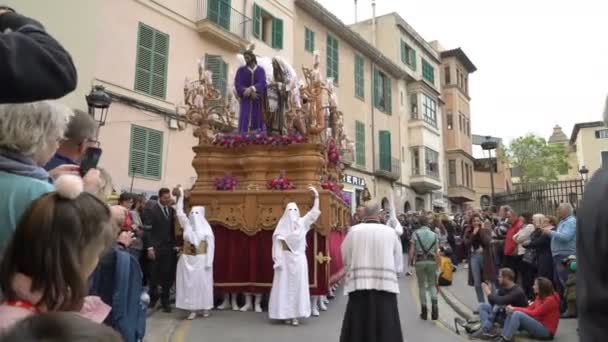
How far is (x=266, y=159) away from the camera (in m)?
9.89

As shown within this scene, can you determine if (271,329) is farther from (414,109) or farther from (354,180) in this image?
(414,109)

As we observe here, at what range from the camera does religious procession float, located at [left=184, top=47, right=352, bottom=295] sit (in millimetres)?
9344

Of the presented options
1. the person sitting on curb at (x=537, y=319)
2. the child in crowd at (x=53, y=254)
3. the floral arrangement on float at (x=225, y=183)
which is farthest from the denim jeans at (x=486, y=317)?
the child in crowd at (x=53, y=254)

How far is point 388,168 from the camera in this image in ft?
98.2

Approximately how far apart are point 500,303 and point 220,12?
14.7 m

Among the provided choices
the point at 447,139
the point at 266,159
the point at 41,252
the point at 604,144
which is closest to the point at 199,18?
the point at 266,159

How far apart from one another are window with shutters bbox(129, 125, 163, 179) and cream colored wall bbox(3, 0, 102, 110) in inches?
70.7

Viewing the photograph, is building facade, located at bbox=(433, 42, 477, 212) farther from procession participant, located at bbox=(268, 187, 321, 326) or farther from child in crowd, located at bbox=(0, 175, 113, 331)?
child in crowd, located at bbox=(0, 175, 113, 331)

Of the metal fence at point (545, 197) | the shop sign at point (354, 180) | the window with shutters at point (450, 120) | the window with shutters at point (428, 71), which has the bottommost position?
the metal fence at point (545, 197)

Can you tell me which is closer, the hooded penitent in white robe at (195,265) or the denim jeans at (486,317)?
the denim jeans at (486,317)

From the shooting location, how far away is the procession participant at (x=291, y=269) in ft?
26.2

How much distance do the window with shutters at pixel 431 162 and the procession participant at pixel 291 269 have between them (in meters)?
25.9

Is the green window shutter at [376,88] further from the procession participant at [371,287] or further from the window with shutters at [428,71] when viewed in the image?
the procession participant at [371,287]

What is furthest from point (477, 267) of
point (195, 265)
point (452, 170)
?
point (452, 170)
